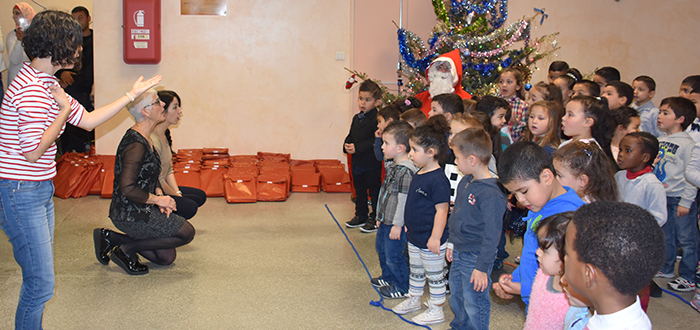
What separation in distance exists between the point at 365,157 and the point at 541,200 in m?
2.75

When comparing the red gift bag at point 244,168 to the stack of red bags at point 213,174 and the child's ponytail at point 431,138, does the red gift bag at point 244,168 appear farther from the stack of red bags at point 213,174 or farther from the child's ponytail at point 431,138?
the child's ponytail at point 431,138

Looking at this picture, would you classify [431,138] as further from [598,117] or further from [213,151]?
[213,151]

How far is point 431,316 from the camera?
289cm

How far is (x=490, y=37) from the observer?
5.30 metres

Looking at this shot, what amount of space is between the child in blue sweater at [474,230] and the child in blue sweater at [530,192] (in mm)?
295

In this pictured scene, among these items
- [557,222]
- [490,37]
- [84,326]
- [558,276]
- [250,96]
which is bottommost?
[84,326]

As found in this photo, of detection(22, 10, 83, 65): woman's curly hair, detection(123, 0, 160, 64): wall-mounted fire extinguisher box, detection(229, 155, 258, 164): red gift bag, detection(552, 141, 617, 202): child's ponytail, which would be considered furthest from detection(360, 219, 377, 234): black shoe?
detection(123, 0, 160, 64): wall-mounted fire extinguisher box

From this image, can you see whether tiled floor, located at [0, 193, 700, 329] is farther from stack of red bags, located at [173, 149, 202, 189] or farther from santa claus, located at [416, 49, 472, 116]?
santa claus, located at [416, 49, 472, 116]

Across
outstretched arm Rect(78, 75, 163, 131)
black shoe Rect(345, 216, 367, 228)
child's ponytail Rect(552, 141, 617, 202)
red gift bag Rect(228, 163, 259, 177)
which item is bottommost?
black shoe Rect(345, 216, 367, 228)

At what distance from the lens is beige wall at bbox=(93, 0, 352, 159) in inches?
266

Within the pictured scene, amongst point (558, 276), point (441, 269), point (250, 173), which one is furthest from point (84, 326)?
point (250, 173)

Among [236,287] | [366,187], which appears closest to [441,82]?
[366,187]

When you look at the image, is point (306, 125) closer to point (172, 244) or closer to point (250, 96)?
point (250, 96)

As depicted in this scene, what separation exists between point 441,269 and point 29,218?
2000 millimetres
